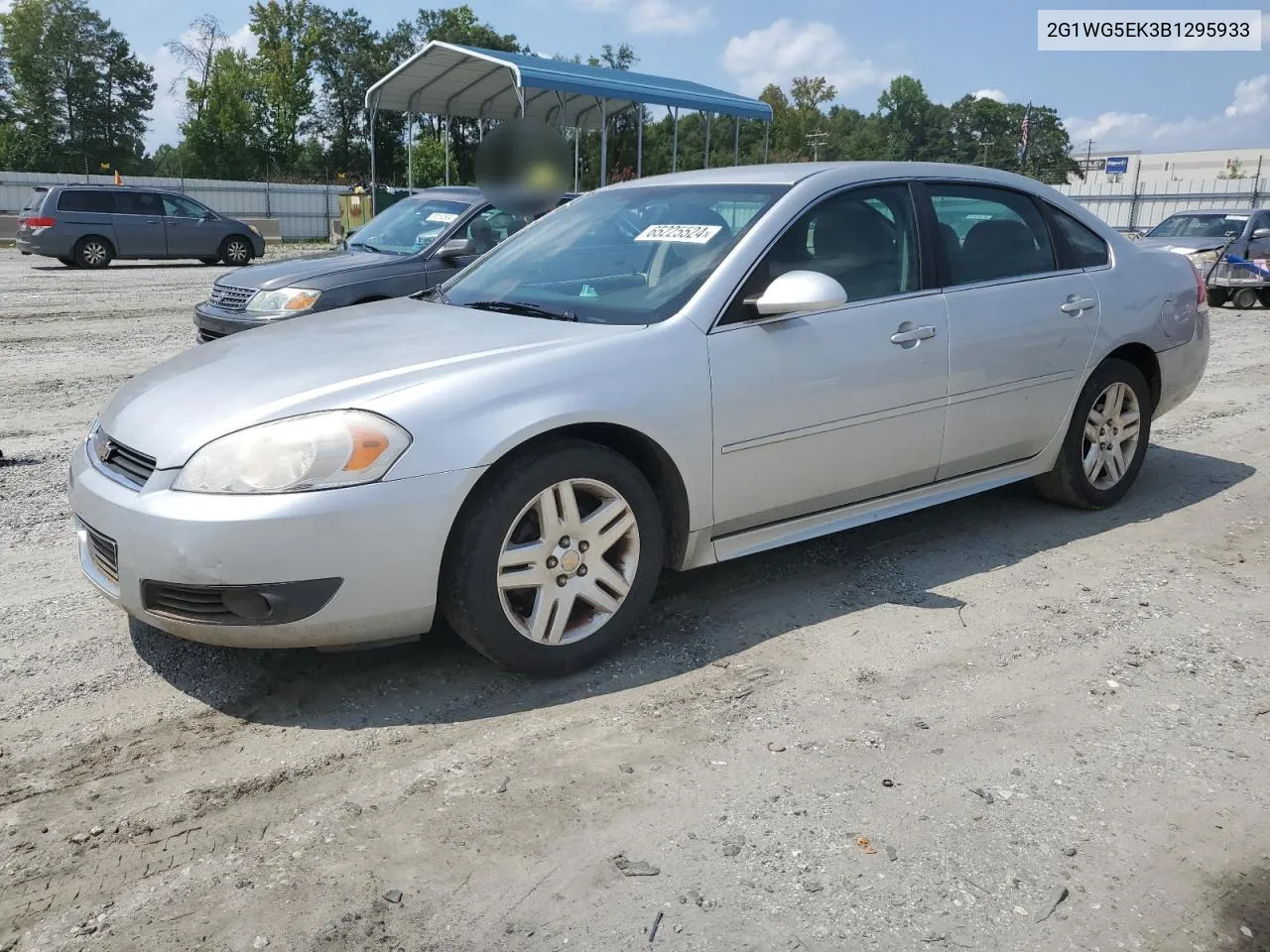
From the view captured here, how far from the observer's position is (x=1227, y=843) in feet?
8.38

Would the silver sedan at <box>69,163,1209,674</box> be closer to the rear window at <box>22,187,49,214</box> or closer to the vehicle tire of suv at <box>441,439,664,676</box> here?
the vehicle tire of suv at <box>441,439,664,676</box>

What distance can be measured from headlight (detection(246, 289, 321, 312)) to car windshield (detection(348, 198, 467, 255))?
1113 mm

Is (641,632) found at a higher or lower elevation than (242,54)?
lower

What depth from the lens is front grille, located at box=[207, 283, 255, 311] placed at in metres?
8.42

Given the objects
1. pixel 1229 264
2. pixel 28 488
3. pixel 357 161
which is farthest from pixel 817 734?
pixel 357 161

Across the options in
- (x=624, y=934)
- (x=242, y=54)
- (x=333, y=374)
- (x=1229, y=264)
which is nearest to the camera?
(x=624, y=934)

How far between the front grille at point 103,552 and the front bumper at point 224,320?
4.93m

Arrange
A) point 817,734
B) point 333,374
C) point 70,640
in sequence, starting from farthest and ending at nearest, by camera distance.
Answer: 1. point 70,640
2. point 333,374
3. point 817,734

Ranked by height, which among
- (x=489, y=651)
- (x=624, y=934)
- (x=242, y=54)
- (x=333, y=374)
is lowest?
(x=624, y=934)

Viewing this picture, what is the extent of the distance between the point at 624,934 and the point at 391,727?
1.13 meters

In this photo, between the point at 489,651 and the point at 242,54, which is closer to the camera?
the point at 489,651

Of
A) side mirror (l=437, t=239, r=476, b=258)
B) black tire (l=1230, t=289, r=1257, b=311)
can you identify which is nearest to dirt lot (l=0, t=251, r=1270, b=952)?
side mirror (l=437, t=239, r=476, b=258)

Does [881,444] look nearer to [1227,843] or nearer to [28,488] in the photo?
[1227,843]

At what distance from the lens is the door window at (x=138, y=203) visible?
20284 millimetres
